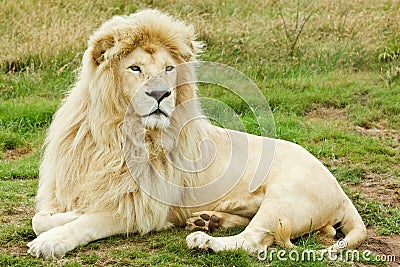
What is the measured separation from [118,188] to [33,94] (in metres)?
4.05

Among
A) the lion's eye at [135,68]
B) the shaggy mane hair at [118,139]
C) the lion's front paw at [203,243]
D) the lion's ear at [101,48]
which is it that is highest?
the lion's ear at [101,48]

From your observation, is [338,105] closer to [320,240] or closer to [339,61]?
[339,61]

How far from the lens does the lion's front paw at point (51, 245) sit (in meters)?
3.86

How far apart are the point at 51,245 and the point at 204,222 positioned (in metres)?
0.97

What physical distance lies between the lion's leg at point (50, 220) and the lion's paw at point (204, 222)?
26.2 inches

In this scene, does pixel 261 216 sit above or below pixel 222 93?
above

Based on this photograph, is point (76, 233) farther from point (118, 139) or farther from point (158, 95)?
point (158, 95)

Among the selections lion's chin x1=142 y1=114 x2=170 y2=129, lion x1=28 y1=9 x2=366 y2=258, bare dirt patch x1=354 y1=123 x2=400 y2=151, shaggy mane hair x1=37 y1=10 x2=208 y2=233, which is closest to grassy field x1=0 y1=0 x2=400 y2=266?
bare dirt patch x1=354 y1=123 x2=400 y2=151

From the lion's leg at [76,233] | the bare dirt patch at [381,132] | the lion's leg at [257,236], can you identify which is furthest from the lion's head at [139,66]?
the bare dirt patch at [381,132]

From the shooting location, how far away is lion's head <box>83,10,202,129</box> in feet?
13.4

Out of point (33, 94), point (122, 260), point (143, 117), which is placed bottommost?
point (33, 94)

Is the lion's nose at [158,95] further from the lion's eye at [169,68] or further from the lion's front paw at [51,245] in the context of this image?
the lion's front paw at [51,245]

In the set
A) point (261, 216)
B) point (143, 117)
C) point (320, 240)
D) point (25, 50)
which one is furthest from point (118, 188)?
point (25, 50)

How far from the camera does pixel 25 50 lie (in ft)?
27.9
